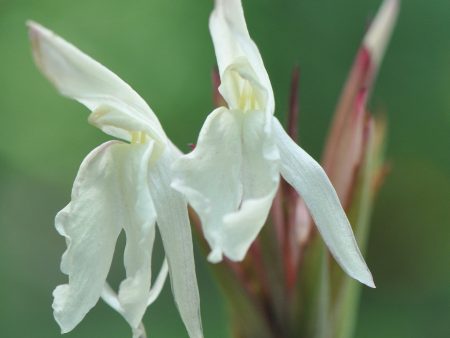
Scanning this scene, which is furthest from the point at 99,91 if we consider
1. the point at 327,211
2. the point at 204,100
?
the point at 204,100

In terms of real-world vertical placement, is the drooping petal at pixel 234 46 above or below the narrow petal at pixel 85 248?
above

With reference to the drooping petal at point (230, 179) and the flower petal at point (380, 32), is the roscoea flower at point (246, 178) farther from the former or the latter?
the flower petal at point (380, 32)

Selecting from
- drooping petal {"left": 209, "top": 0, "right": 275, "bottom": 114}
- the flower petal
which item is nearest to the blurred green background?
the flower petal

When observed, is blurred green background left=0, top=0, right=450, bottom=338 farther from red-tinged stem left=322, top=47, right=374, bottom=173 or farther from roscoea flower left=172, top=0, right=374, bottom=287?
roscoea flower left=172, top=0, right=374, bottom=287

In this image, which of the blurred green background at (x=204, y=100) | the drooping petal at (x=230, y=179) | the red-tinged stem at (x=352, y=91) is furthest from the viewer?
the blurred green background at (x=204, y=100)

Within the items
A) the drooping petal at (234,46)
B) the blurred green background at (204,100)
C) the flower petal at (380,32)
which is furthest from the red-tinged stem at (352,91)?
the blurred green background at (204,100)

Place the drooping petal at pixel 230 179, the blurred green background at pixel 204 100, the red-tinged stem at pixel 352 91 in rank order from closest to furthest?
the drooping petal at pixel 230 179 < the red-tinged stem at pixel 352 91 < the blurred green background at pixel 204 100

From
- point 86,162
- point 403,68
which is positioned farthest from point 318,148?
point 86,162

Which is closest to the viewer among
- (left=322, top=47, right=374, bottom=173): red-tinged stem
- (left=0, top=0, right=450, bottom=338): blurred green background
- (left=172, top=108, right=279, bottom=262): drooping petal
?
(left=172, top=108, right=279, bottom=262): drooping petal
